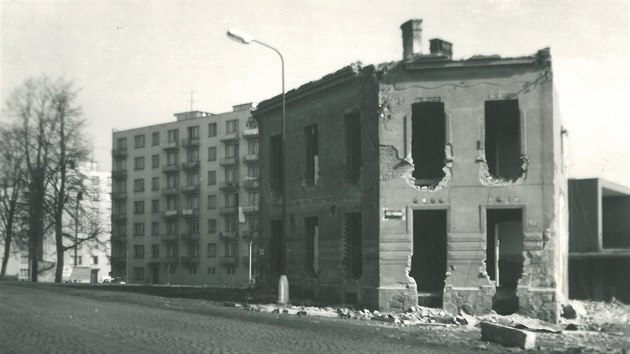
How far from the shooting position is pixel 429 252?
1027 inches

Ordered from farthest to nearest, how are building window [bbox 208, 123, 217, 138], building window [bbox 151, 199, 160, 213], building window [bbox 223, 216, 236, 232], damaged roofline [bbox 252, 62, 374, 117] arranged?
building window [bbox 151, 199, 160, 213] → building window [bbox 208, 123, 217, 138] → building window [bbox 223, 216, 236, 232] → damaged roofline [bbox 252, 62, 374, 117]

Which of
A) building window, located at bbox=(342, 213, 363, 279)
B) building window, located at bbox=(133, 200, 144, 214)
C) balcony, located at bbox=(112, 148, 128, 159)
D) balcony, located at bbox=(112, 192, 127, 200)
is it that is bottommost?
building window, located at bbox=(342, 213, 363, 279)

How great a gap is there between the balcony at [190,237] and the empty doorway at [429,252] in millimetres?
58101

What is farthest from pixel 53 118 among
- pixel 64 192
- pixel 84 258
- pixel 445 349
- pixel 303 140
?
pixel 84 258

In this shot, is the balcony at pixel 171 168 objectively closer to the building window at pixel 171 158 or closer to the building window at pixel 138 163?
the building window at pixel 171 158

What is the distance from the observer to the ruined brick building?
21922mm

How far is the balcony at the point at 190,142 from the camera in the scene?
82625 mm

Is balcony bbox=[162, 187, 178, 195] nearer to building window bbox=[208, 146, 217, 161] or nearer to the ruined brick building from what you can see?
building window bbox=[208, 146, 217, 161]

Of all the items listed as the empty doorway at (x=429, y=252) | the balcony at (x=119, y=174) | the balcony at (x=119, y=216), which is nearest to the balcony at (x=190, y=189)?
the balcony at (x=119, y=174)

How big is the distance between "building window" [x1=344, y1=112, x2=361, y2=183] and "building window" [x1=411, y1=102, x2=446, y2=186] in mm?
2247

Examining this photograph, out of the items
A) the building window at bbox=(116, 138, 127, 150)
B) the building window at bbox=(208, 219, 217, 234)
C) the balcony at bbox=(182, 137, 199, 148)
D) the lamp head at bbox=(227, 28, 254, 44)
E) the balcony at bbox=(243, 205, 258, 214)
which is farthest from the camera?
the building window at bbox=(116, 138, 127, 150)

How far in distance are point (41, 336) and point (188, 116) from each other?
75291mm

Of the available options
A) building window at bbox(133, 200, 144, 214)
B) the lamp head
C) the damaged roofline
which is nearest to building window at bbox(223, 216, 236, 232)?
building window at bbox(133, 200, 144, 214)

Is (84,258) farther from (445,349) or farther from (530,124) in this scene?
(445,349)
